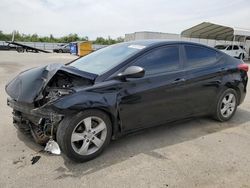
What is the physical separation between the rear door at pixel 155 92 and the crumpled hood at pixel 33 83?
0.60 m

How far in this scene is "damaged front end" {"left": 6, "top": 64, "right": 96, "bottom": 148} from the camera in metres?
3.08

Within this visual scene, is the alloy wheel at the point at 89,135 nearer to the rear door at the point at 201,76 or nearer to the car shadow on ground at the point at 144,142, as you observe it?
the car shadow on ground at the point at 144,142

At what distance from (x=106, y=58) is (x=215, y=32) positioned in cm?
2779

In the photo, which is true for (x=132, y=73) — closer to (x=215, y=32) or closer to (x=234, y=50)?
(x=234, y=50)

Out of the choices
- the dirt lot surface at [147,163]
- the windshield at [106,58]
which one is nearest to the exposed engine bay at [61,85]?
the windshield at [106,58]

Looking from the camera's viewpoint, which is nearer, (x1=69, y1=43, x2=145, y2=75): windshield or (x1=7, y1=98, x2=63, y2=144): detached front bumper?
(x1=7, y1=98, x2=63, y2=144): detached front bumper

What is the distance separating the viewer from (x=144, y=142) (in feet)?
12.4

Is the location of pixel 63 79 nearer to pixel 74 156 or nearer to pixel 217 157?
pixel 74 156

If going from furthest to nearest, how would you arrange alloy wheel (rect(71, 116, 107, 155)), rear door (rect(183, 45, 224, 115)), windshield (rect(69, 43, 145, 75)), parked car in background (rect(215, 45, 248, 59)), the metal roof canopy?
the metal roof canopy < parked car in background (rect(215, 45, 248, 59)) < rear door (rect(183, 45, 224, 115)) < windshield (rect(69, 43, 145, 75)) < alloy wheel (rect(71, 116, 107, 155))

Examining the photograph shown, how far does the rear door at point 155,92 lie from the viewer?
345 centimetres

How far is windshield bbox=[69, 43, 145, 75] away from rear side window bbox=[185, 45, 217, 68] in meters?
0.86

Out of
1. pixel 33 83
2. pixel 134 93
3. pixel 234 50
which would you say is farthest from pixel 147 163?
pixel 234 50

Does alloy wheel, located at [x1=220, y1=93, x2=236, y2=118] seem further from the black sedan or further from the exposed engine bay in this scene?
the exposed engine bay

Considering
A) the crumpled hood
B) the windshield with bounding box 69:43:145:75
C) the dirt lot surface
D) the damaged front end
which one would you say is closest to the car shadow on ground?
the dirt lot surface
